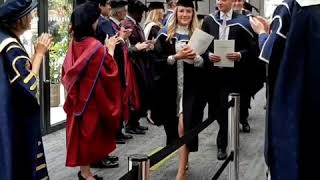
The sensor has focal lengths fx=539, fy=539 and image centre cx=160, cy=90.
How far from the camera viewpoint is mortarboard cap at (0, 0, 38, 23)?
3463 mm

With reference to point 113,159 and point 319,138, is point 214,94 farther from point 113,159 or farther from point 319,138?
point 319,138

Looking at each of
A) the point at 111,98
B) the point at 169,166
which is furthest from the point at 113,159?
the point at 111,98

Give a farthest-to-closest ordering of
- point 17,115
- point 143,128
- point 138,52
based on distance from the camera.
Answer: point 143,128
point 138,52
point 17,115

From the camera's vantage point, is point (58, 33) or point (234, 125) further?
point (58, 33)

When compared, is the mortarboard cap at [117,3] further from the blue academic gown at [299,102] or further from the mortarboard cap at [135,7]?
the blue academic gown at [299,102]

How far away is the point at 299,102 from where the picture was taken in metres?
2.71

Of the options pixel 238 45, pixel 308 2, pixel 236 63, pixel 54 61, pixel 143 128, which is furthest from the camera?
pixel 143 128

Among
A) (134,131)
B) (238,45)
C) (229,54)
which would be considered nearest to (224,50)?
(229,54)

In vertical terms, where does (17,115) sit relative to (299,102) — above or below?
below

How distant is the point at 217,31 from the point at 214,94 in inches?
33.9

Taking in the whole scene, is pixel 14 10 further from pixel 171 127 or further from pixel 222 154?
pixel 222 154

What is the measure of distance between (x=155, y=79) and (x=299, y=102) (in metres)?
2.49

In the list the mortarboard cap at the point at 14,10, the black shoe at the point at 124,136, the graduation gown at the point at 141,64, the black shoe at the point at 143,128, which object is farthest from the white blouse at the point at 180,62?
the black shoe at the point at 143,128

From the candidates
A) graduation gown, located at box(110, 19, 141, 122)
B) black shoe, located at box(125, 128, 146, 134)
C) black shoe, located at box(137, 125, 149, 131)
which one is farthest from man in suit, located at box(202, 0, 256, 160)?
black shoe, located at box(137, 125, 149, 131)
